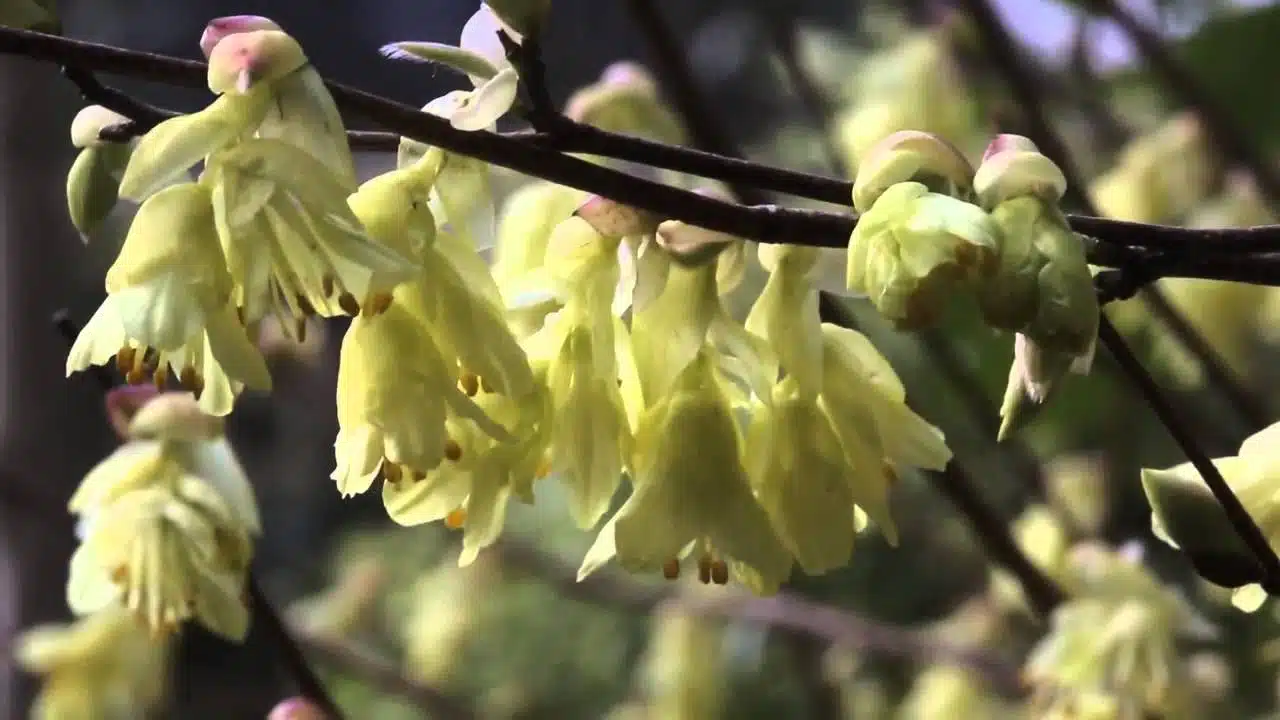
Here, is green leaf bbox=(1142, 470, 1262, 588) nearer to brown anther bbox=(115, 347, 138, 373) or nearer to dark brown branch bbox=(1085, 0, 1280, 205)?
brown anther bbox=(115, 347, 138, 373)

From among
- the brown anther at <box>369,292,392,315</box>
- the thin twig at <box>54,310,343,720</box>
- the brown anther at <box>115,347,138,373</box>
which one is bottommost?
the thin twig at <box>54,310,343,720</box>

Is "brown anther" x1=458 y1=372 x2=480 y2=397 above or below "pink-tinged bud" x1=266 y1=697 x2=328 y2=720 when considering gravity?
above

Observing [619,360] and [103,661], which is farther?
[103,661]

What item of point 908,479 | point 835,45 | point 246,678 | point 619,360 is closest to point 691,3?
point 835,45

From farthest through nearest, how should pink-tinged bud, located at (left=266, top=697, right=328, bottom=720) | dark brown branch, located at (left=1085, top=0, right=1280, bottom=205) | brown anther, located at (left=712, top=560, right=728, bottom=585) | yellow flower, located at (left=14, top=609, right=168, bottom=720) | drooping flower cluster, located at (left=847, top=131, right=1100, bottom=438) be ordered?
yellow flower, located at (left=14, top=609, right=168, bottom=720), dark brown branch, located at (left=1085, top=0, right=1280, bottom=205), pink-tinged bud, located at (left=266, top=697, right=328, bottom=720), brown anther, located at (left=712, top=560, right=728, bottom=585), drooping flower cluster, located at (left=847, top=131, right=1100, bottom=438)

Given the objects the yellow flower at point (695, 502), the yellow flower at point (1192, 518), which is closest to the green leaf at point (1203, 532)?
the yellow flower at point (1192, 518)

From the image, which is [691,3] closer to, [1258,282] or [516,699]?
[516,699]

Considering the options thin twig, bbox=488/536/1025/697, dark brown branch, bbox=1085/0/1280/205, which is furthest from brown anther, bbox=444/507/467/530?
dark brown branch, bbox=1085/0/1280/205

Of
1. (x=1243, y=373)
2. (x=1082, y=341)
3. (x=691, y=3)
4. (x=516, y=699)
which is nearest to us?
(x=1082, y=341)
